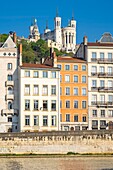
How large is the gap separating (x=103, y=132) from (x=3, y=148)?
39.3ft

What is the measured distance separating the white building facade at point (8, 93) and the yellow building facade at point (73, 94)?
7220 mm

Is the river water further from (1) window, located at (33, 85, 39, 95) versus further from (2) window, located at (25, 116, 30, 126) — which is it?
(1) window, located at (33, 85, 39, 95)

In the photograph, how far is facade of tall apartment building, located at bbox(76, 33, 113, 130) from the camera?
82.2 metres

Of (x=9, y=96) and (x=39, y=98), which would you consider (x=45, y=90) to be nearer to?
(x=39, y=98)

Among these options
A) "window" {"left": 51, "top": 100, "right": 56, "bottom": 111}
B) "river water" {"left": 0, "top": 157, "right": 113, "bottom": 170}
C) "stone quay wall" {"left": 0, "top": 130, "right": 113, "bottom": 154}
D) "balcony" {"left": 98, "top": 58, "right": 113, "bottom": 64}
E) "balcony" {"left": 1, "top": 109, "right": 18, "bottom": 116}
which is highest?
"balcony" {"left": 98, "top": 58, "right": 113, "bottom": 64}

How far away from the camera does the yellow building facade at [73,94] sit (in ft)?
266

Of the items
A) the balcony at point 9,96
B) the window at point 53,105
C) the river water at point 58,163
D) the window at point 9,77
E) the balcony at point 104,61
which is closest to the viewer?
the river water at point 58,163

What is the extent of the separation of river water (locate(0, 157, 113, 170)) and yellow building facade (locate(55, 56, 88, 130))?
687 inches

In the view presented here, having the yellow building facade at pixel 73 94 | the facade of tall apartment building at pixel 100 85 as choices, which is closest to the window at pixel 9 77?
the yellow building facade at pixel 73 94

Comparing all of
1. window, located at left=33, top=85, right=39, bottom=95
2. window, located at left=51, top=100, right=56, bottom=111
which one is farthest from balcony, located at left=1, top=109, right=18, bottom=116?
window, located at left=51, top=100, right=56, bottom=111

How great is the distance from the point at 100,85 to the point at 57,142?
19.2 metres

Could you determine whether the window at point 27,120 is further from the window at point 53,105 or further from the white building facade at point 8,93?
the window at point 53,105

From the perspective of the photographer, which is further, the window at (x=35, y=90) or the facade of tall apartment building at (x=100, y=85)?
the facade of tall apartment building at (x=100, y=85)

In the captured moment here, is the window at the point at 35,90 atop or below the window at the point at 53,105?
atop
